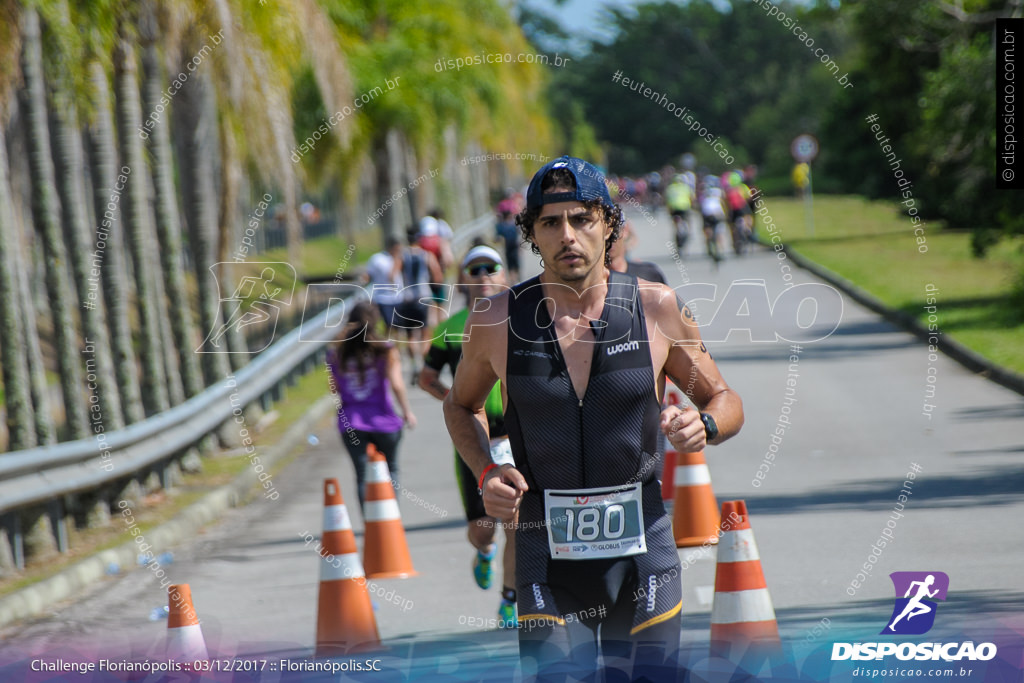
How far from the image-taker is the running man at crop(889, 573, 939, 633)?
635 cm

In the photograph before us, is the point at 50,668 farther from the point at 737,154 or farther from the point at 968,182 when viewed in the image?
the point at 737,154

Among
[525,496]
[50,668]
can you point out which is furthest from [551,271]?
[50,668]

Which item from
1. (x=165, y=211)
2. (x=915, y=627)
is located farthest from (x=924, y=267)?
(x=915, y=627)

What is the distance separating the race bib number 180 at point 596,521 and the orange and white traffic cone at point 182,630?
6.28 ft

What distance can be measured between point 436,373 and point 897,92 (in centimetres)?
3108

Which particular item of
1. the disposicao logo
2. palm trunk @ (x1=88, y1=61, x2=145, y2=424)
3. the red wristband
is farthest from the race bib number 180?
palm trunk @ (x1=88, y1=61, x2=145, y2=424)

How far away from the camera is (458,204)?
45.8 meters

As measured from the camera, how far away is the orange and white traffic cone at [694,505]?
29.1 feet

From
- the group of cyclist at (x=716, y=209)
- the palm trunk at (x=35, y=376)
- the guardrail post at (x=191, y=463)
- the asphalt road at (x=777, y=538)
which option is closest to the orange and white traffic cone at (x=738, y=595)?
the asphalt road at (x=777, y=538)

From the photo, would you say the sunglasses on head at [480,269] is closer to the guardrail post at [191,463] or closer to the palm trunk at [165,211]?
the guardrail post at [191,463]

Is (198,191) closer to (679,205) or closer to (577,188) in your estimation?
(577,188)

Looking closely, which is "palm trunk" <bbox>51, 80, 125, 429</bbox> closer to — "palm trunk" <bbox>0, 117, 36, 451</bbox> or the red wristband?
"palm trunk" <bbox>0, 117, 36, 451</bbox>

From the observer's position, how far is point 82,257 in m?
12.7

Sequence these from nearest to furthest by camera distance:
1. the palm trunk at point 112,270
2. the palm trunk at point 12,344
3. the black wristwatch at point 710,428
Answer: the black wristwatch at point 710,428 → the palm trunk at point 12,344 → the palm trunk at point 112,270
